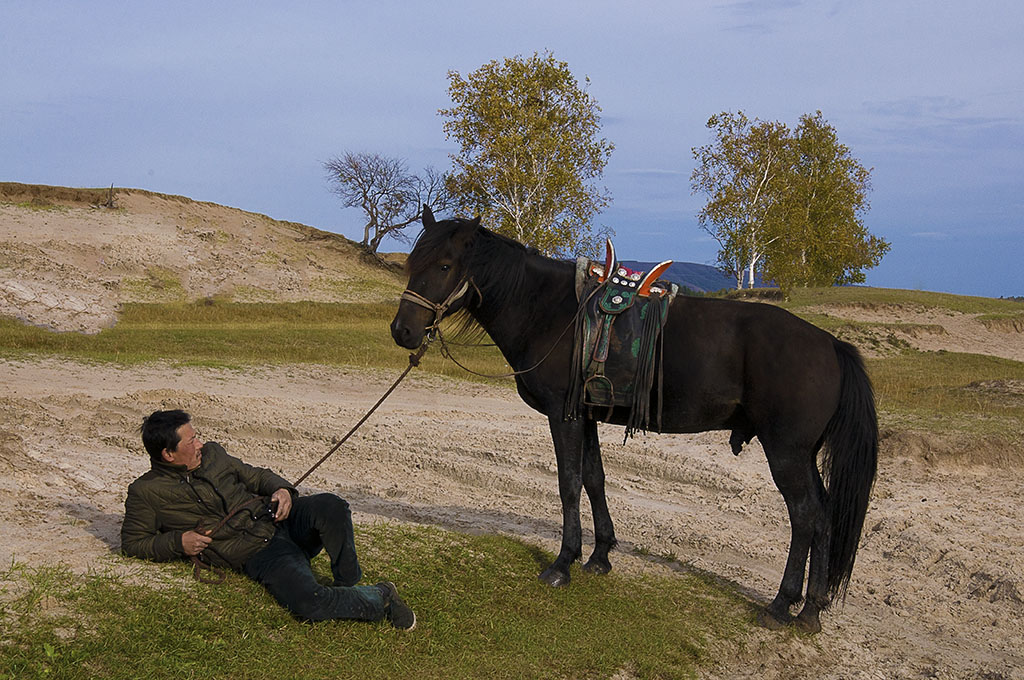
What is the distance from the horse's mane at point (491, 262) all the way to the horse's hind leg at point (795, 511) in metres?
2.13

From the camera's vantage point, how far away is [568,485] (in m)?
6.46

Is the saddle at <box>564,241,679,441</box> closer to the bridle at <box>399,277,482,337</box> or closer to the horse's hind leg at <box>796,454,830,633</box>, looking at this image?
the bridle at <box>399,277,482,337</box>

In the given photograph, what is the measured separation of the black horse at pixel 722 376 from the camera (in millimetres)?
5945

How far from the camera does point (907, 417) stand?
535 inches

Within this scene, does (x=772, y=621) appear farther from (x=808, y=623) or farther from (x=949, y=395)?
(x=949, y=395)

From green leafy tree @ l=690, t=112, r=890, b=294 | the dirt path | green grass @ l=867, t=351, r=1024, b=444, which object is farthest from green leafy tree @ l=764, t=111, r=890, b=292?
the dirt path

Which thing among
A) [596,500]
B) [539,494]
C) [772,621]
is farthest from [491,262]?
[539,494]

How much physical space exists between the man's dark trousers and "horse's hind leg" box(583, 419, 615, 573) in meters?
2.20

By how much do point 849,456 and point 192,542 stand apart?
4.54 m

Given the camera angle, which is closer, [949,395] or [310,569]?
[310,569]

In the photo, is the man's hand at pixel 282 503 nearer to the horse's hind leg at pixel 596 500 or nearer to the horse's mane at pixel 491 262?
the horse's mane at pixel 491 262

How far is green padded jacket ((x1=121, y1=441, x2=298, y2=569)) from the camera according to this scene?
5.31 meters

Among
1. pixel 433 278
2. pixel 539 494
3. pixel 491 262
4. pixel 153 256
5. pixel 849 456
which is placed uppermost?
pixel 491 262

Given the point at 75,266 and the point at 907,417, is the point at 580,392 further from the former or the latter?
the point at 75,266
